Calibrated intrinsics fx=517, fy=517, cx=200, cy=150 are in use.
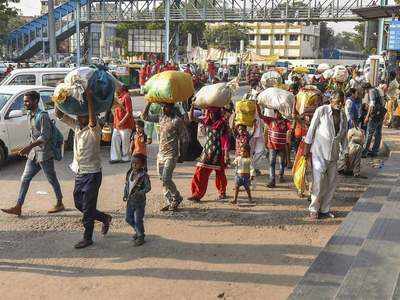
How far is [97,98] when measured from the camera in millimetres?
5527

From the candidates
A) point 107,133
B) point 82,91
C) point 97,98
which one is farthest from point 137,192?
point 107,133

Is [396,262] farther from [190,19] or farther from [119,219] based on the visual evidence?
[190,19]

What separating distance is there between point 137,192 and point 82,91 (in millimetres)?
1247

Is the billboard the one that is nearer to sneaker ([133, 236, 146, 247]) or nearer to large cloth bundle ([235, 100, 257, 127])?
large cloth bundle ([235, 100, 257, 127])

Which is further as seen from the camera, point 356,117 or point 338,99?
point 356,117

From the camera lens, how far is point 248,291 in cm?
470

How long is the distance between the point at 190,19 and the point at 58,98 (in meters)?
36.3

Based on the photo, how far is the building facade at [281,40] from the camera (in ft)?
297

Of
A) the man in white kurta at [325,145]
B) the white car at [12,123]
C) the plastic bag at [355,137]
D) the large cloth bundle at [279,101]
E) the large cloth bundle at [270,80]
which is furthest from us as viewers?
the large cloth bundle at [270,80]

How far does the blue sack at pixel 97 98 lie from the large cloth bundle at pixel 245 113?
8.64 feet

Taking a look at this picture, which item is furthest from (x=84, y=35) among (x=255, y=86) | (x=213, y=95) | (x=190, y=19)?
(x=213, y=95)

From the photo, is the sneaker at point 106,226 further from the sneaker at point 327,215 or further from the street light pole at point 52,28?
the street light pole at point 52,28

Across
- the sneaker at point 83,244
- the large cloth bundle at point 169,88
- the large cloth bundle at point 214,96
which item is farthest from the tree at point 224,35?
the sneaker at point 83,244

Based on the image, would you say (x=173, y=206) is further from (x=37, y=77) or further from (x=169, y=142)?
(x=37, y=77)
